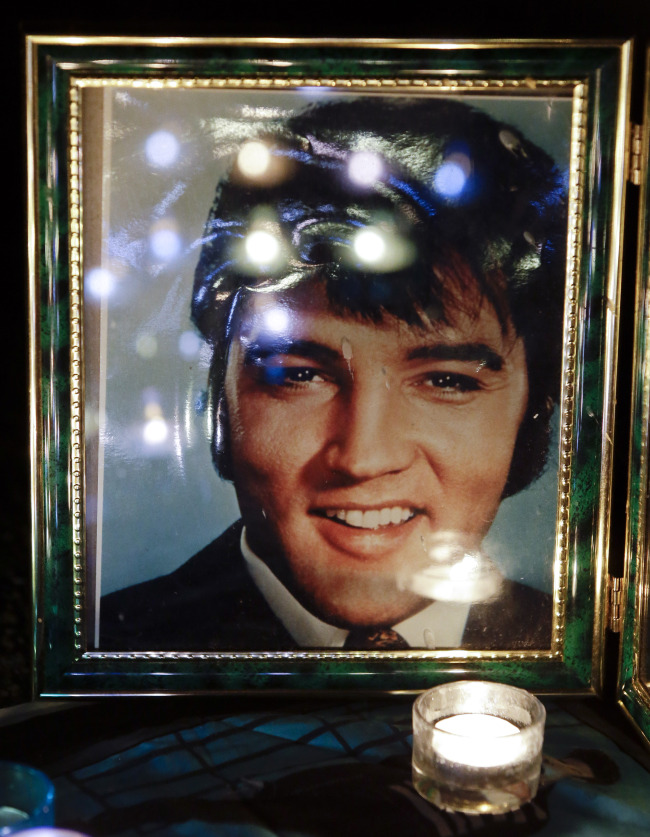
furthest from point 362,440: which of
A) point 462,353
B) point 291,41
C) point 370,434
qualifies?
point 291,41

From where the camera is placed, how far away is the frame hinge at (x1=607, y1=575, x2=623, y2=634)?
0.73 metres

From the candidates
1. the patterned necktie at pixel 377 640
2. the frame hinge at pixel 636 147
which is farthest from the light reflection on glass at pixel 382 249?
the patterned necktie at pixel 377 640

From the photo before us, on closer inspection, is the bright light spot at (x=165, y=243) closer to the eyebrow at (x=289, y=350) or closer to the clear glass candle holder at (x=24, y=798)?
the eyebrow at (x=289, y=350)

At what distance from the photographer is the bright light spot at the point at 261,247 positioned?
693mm

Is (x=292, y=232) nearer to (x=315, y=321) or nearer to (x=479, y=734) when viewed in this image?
(x=315, y=321)

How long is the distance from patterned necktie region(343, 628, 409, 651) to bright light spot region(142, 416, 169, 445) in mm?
248

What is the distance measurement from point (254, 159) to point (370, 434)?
26 centimetres

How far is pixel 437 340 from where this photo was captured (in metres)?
0.71

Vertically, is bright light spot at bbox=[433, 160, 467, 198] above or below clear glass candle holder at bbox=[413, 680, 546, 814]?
above

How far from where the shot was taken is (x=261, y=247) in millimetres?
695

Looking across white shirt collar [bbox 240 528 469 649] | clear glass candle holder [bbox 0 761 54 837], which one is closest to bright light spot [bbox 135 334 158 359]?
white shirt collar [bbox 240 528 469 649]

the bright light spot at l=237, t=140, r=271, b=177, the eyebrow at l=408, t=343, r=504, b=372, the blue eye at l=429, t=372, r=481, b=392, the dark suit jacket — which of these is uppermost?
the bright light spot at l=237, t=140, r=271, b=177

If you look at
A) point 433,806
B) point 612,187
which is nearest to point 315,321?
point 612,187

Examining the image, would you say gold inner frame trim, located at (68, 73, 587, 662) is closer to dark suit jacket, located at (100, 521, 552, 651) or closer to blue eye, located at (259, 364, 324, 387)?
dark suit jacket, located at (100, 521, 552, 651)
